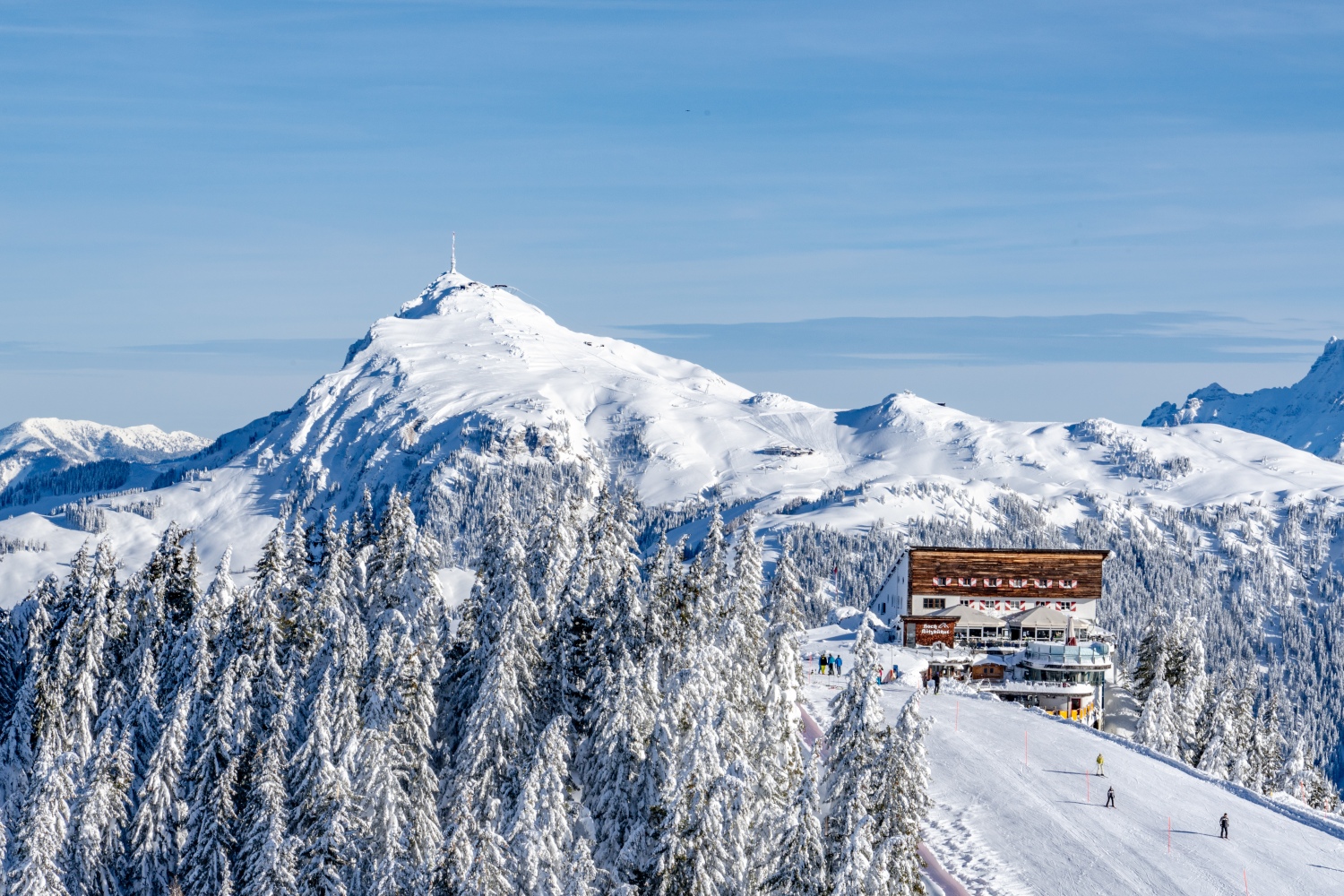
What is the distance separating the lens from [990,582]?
123m

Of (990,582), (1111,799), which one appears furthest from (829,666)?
(1111,799)

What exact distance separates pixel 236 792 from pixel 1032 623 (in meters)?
70.8

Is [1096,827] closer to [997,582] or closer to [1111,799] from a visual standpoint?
[1111,799]

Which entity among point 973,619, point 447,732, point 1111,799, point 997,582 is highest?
point 997,582

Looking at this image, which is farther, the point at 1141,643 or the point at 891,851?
the point at 1141,643

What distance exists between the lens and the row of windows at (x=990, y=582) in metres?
123

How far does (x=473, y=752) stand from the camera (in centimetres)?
5722

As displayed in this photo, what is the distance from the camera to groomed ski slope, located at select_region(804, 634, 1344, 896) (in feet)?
171

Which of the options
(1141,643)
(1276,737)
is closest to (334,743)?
(1141,643)

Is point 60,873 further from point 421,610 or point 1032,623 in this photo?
point 1032,623

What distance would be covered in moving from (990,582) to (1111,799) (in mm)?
62917

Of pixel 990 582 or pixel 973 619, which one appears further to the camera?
pixel 990 582

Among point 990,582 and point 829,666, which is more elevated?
point 990,582

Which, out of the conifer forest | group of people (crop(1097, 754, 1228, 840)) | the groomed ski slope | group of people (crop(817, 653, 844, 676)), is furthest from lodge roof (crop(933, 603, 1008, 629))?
the conifer forest
